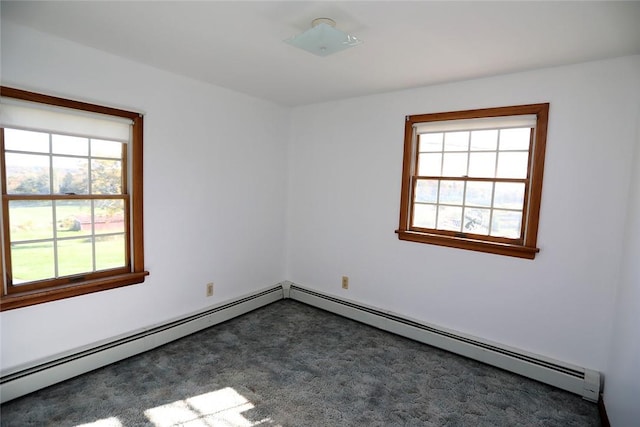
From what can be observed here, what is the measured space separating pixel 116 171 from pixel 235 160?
1.19 meters

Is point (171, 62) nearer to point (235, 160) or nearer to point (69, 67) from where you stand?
point (69, 67)

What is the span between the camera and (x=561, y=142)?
100.0 inches

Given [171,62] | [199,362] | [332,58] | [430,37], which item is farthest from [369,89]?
[199,362]

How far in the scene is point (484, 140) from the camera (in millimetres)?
2945

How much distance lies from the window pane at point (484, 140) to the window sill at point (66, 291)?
3134mm

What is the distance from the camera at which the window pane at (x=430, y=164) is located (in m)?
3.21

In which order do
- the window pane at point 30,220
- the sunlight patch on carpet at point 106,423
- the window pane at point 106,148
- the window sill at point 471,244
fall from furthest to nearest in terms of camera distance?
the window sill at point 471,244 < the window pane at point 106,148 < the window pane at point 30,220 < the sunlight patch on carpet at point 106,423

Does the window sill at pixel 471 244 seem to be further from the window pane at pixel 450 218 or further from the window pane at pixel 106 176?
the window pane at pixel 106 176

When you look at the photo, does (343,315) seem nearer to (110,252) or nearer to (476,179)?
(476,179)

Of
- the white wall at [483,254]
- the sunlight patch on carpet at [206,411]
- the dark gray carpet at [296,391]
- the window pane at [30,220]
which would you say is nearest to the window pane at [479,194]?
the white wall at [483,254]

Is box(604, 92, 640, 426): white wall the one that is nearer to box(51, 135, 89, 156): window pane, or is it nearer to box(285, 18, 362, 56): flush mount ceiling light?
box(285, 18, 362, 56): flush mount ceiling light

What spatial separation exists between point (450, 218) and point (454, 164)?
0.51m

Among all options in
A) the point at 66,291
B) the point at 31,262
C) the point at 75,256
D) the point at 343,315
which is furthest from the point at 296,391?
the point at 31,262

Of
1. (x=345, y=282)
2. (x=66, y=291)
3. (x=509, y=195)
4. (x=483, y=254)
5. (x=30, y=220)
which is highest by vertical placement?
(x=509, y=195)
